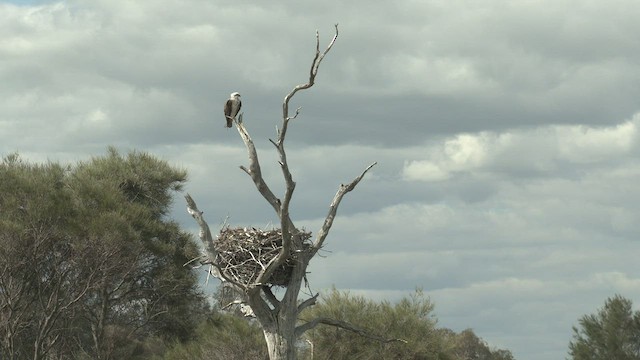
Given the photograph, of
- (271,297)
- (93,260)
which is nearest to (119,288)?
(93,260)

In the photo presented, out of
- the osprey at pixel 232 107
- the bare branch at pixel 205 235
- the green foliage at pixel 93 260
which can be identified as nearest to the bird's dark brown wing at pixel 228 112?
the osprey at pixel 232 107

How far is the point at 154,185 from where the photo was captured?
47062mm

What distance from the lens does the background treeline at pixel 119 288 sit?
38156 mm

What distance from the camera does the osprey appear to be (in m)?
20.6

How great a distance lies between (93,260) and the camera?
127ft

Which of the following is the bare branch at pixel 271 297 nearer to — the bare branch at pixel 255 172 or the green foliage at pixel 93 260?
the bare branch at pixel 255 172

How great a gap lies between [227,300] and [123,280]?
16212 mm

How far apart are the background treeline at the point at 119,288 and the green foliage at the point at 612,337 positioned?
28145mm

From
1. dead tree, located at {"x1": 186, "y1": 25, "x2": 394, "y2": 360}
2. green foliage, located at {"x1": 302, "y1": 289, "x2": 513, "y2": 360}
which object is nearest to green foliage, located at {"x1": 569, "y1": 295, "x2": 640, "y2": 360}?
green foliage, located at {"x1": 302, "y1": 289, "x2": 513, "y2": 360}

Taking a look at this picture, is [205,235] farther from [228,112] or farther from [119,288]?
[119,288]

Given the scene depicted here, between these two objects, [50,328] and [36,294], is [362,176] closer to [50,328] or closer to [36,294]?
[50,328]

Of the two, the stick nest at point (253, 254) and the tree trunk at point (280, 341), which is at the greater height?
the stick nest at point (253, 254)

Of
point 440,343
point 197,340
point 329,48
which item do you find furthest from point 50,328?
point 329,48

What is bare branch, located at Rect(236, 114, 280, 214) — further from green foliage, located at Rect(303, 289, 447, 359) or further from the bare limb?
green foliage, located at Rect(303, 289, 447, 359)
